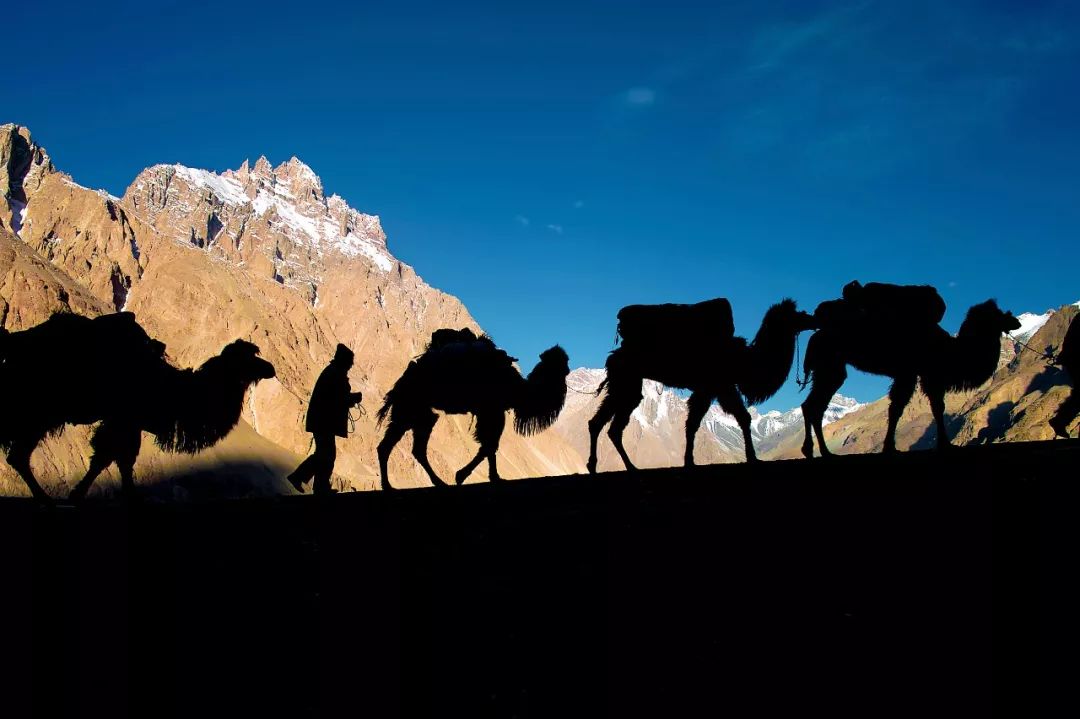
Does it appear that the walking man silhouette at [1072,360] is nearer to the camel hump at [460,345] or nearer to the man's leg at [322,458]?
the camel hump at [460,345]

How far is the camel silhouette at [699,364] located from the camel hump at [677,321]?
0.6 inches

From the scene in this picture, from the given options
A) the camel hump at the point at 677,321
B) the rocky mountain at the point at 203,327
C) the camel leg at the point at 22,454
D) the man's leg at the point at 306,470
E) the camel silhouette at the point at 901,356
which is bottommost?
the man's leg at the point at 306,470

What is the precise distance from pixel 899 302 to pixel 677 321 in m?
3.14

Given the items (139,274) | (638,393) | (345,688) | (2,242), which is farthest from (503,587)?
(139,274)

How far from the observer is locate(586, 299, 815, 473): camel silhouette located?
11477 mm

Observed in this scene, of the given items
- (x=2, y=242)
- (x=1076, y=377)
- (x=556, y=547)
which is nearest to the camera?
(x=556, y=547)

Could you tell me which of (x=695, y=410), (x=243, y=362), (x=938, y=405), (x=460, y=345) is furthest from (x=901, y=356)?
(x=243, y=362)

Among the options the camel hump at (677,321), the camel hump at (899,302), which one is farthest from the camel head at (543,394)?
the camel hump at (899,302)

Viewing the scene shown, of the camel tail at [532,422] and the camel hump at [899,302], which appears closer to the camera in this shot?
the camel hump at [899,302]

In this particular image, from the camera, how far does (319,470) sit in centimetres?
1203

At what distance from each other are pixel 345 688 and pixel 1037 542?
4191 mm

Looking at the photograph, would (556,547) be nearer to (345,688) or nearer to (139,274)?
(345,688)

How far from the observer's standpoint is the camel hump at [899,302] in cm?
1125

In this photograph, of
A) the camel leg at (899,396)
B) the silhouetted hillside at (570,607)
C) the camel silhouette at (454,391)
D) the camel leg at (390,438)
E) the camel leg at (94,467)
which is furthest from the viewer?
the camel leg at (390,438)
